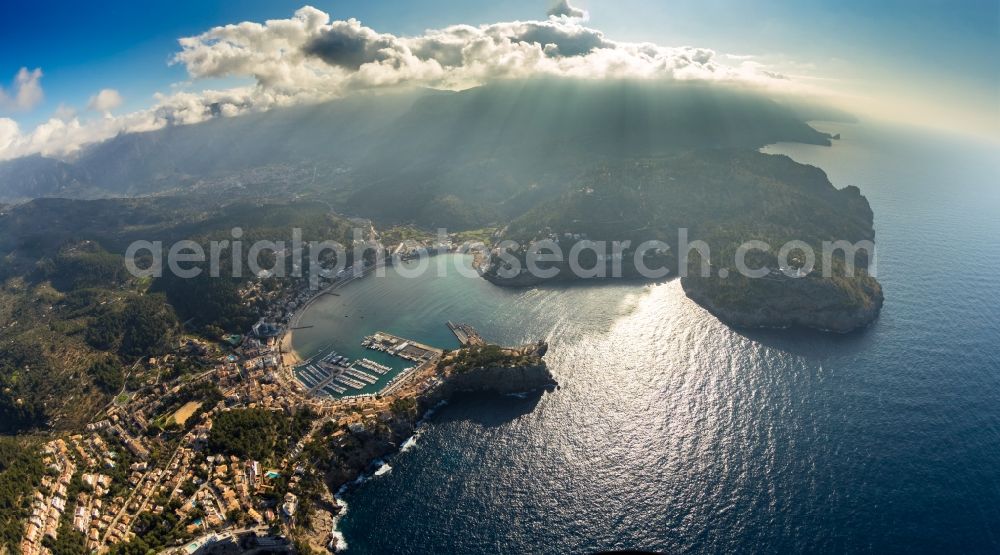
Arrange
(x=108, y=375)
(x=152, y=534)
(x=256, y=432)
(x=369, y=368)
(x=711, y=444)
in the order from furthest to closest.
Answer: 1. (x=369, y=368)
2. (x=108, y=375)
3. (x=256, y=432)
4. (x=711, y=444)
5. (x=152, y=534)

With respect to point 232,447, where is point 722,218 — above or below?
above

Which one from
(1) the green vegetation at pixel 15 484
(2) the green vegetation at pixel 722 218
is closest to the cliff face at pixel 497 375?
(2) the green vegetation at pixel 722 218

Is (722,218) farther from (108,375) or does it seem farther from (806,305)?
(108,375)

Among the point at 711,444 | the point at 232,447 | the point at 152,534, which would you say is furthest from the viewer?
the point at 232,447

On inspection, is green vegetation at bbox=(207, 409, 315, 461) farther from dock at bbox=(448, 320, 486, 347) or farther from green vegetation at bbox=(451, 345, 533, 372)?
dock at bbox=(448, 320, 486, 347)

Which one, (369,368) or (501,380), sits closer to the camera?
(501,380)

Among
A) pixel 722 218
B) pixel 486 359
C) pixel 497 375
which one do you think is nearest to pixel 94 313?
pixel 486 359

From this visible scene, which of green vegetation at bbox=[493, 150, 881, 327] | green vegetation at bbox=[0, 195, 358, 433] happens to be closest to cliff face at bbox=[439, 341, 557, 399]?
green vegetation at bbox=[493, 150, 881, 327]

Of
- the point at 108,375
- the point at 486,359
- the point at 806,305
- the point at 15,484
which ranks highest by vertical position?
the point at 806,305
